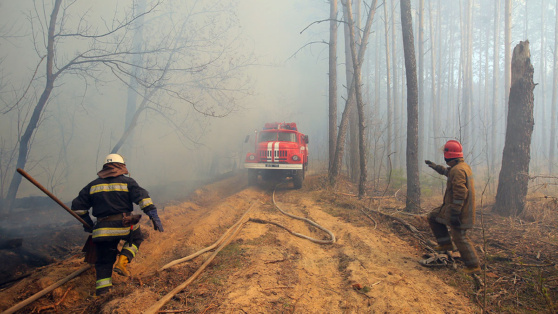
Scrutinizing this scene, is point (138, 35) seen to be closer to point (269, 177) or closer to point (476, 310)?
point (269, 177)

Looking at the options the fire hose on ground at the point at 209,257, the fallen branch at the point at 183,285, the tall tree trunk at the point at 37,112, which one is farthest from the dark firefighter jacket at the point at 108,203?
the tall tree trunk at the point at 37,112

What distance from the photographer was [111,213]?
370 centimetres

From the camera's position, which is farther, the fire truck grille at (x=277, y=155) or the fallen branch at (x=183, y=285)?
the fire truck grille at (x=277, y=155)

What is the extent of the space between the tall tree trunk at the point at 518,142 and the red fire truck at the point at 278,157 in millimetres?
6255

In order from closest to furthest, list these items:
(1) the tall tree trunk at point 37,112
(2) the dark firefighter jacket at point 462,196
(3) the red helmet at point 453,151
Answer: (2) the dark firefighter jacket at point 462,196 → (3) the red helmet at point 453,151 → (1) the tall tree trunk at point 37,112

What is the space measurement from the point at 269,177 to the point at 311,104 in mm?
35922

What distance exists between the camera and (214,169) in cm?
1994

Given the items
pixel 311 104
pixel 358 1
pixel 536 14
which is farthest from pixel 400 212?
pixel 311 104

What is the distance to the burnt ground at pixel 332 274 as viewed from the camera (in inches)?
123

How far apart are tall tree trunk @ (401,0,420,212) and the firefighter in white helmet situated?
6.01m

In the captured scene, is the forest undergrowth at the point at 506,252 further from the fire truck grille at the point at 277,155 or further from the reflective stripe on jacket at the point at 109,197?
the reflective stripe on jacket at the point at 109,197

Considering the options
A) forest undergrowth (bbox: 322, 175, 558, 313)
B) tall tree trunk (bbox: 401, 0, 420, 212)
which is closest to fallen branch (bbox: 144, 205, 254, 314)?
forest undergrowth (bbox: 322, 175, 558, 313)

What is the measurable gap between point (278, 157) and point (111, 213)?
7792 mm

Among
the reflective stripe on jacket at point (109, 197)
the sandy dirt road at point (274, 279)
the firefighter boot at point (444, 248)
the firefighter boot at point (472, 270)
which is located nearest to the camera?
the sandy dirt road at point (274, 279)
